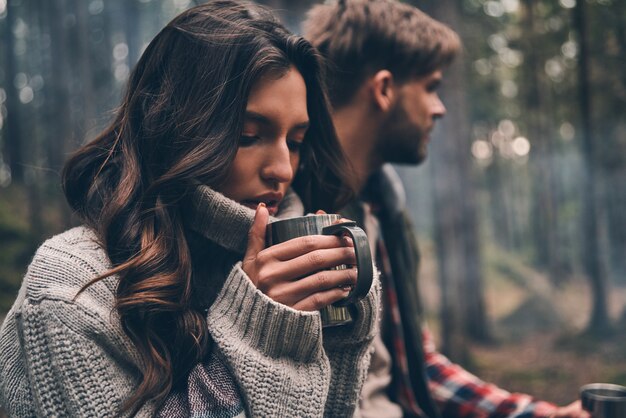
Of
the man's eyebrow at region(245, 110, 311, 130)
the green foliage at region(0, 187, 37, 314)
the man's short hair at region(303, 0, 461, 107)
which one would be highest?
the man's short hair at region(303, 0, 461, 107)

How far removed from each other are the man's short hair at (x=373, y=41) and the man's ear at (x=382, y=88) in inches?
1.4

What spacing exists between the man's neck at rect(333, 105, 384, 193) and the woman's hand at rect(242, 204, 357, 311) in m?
1.31

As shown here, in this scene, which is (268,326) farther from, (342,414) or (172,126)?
(172,126)

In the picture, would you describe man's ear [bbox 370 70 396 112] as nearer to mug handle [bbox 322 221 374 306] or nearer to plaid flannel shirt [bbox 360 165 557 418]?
plaid flannel shirt [bbox 360 165 557 418]

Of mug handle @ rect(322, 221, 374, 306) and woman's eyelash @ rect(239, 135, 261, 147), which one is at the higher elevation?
woman's eyelash @ rect(239, 135, 261, 147)

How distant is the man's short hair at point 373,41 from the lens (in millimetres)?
2461

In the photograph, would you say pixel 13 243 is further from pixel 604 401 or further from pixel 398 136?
pixel 604 401

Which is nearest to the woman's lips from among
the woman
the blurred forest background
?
the woman

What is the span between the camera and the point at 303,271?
3.85 feet

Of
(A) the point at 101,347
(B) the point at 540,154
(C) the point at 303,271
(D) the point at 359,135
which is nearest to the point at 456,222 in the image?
(B) the point at 540,154

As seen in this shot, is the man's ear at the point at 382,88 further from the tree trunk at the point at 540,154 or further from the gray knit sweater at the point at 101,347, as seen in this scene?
the tree trunk at the point at 540,154

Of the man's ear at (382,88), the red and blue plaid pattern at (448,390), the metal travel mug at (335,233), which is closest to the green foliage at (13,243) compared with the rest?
the man's ear at (382,88)

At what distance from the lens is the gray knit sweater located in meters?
1.13

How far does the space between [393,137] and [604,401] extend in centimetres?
141
